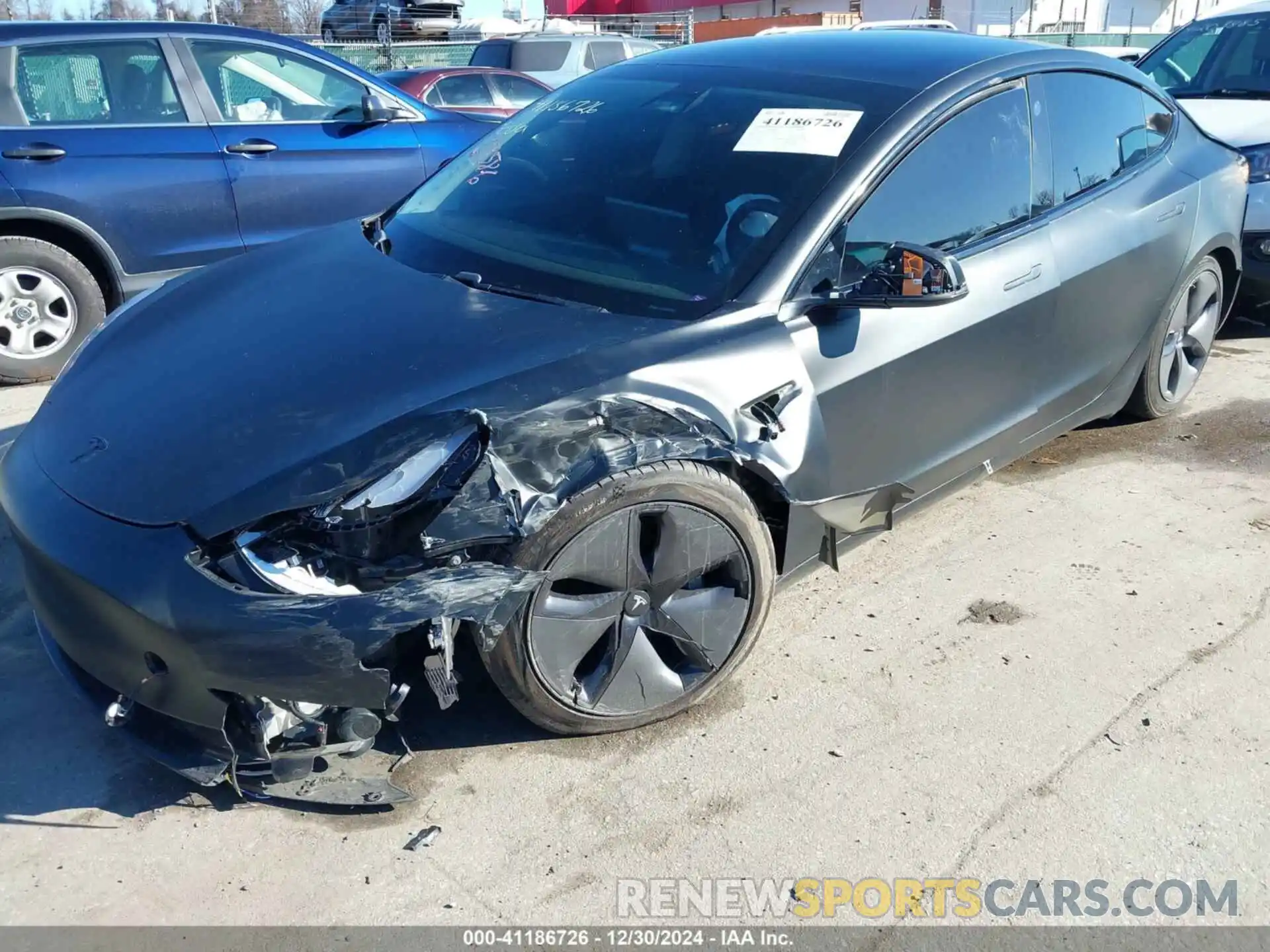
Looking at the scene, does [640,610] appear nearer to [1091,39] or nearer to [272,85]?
[272,85]

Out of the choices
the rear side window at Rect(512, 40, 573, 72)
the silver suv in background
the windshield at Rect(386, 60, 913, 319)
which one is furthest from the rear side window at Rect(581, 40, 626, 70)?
the windshield at Rect(386, 60, 913, 319)

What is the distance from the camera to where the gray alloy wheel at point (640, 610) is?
258 centimetres

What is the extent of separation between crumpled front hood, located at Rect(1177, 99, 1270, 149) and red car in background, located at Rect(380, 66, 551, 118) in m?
6.77

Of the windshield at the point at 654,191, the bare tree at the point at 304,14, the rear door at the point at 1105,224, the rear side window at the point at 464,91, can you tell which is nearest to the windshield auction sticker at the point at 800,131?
the windshield at the point at 654,191

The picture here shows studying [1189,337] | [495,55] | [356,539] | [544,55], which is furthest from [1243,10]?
[495,55]

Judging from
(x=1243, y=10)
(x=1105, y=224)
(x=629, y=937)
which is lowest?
(x=629, y=937)

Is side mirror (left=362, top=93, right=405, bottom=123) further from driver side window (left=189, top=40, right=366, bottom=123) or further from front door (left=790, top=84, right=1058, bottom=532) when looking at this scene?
front door (left=790, top=84, right=1058, bottom=532)

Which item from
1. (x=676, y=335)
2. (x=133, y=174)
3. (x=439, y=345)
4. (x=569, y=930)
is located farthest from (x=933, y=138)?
(x=133, y=174)

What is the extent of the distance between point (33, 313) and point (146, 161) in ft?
3.04

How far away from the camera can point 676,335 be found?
275cm

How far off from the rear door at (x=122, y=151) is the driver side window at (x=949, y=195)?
380 cm

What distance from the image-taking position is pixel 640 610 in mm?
2723

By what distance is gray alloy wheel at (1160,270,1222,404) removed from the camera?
4547 mm

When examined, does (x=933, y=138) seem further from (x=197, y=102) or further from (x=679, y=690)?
(x=197, y=102)
